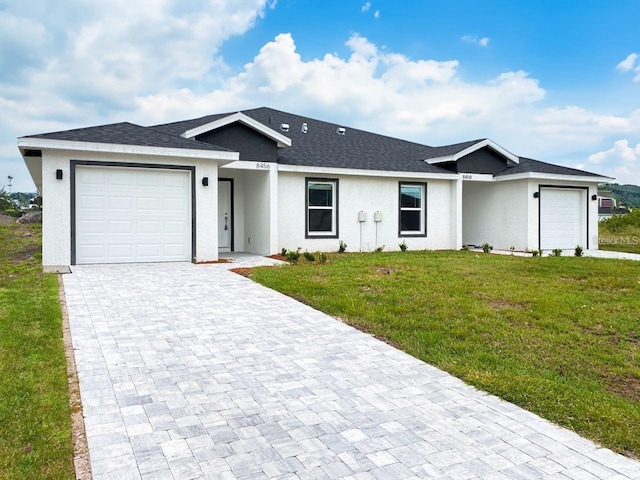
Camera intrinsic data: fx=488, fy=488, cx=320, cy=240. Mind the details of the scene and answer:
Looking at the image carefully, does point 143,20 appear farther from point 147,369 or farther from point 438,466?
point 438,466

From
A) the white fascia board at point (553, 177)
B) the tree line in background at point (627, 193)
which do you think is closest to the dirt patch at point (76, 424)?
the white fascia board at point (553, 177)

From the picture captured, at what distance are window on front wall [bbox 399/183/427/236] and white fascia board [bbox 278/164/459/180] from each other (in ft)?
1.62

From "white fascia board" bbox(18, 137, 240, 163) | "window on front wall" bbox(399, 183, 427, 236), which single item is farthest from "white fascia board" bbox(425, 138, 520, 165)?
"white fascia board" bbox(18, 137, 240, 163)

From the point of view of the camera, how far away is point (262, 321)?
21.8 feet

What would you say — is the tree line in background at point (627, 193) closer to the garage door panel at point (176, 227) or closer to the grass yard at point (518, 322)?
the grass yard at point (518, 322)

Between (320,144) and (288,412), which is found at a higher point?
(320,144)

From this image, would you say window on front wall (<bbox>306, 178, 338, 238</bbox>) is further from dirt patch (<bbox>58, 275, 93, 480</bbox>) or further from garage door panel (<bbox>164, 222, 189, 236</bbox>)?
dirt patch (<bbox>58, 275, 93, 480</bbox>)

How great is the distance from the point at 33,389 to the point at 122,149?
7968 millimetres

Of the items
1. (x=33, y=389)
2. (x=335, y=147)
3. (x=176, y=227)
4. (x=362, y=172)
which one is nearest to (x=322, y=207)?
(x=362, y=172)

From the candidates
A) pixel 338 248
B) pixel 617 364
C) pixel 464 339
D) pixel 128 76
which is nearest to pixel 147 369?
pixel 464 339

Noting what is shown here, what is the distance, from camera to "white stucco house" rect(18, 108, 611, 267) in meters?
11.2

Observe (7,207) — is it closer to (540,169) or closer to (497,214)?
(497,214)

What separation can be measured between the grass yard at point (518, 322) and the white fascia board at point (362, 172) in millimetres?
3953

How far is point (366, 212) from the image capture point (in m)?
15.8
